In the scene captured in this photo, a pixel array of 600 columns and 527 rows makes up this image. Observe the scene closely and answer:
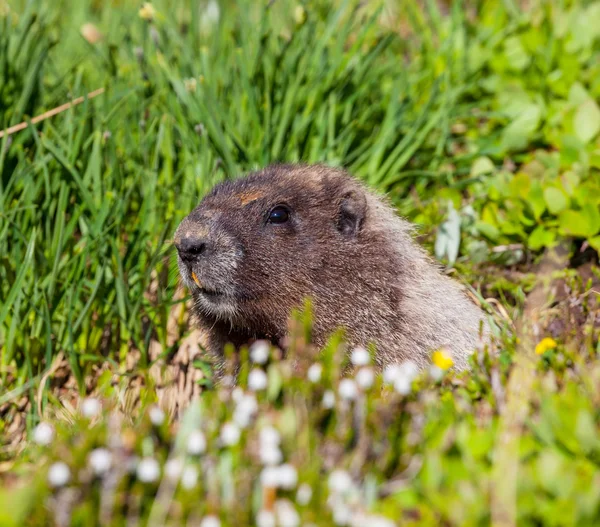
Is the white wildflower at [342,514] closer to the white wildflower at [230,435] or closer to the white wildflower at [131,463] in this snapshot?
the white wildflower at [230,435]

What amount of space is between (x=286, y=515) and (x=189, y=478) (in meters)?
0.30

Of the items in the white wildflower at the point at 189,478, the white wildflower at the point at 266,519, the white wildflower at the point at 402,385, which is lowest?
the white wildflower at the point at 266,519

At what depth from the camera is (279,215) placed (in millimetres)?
3996

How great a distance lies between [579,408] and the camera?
2.30 meters

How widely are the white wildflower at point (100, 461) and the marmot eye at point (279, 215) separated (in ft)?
6.31

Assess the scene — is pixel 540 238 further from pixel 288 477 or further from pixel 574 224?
pixel 288 477

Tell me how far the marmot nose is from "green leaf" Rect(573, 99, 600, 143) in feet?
9.26

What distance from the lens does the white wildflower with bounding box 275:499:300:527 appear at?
2061 mm

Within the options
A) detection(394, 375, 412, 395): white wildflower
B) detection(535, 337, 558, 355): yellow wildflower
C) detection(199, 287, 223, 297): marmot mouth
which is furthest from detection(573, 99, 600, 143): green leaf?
detection(394, 375, 412, 395): white wildflower

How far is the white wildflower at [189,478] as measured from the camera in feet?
7.25

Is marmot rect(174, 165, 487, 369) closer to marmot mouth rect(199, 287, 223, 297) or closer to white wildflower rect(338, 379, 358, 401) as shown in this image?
marmot mouth rect(199, 287, 223, 297)

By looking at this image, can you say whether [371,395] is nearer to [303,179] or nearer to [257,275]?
[257,275]

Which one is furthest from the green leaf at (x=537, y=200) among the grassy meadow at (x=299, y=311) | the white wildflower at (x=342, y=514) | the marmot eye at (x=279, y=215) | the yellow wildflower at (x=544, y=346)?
the white wildflower at (x=342, y=514)

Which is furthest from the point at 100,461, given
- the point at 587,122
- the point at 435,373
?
the point at 587,122
